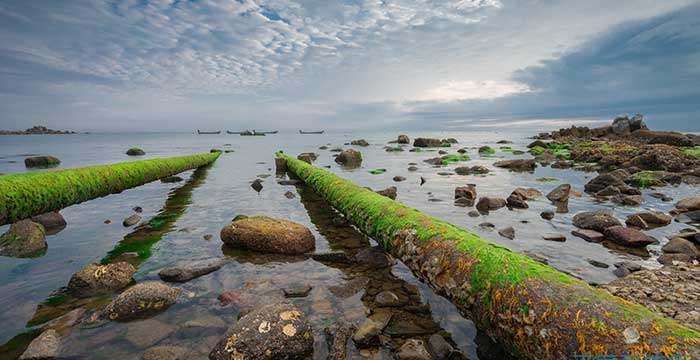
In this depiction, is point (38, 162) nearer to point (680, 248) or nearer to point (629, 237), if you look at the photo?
point (629, 237)

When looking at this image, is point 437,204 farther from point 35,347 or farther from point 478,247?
point 35,347

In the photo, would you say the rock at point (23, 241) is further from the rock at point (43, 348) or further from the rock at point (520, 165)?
the rock at point (520, 165)

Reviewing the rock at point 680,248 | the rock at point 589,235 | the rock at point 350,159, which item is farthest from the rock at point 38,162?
the rock at point 680,248

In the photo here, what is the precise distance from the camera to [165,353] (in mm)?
4078

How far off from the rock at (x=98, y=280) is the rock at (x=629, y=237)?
11.2 metres

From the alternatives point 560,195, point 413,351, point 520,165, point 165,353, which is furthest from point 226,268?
point 520,165

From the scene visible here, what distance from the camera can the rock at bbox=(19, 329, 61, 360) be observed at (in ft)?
13.0

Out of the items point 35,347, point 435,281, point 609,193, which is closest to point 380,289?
point 435,281

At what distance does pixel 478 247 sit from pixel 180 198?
14377 mm

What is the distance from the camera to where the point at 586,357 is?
2861mm

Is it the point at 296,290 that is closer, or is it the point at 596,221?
the point at 296,290

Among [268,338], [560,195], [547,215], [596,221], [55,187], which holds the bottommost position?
[547,215]

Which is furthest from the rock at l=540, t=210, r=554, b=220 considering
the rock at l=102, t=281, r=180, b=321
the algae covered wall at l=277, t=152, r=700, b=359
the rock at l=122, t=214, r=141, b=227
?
the rock at l=122, t=214, r=141, b=227

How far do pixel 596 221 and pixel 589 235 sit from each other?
961mm
